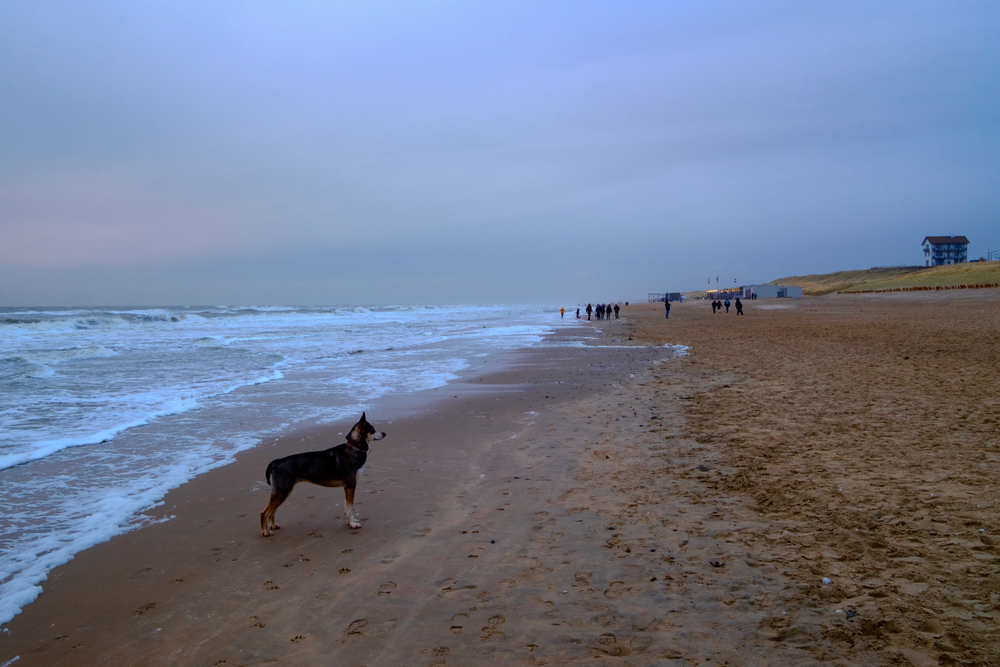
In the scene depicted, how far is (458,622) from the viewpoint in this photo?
12.5 feet

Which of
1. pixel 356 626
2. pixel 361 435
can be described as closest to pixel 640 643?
pixel 356 626

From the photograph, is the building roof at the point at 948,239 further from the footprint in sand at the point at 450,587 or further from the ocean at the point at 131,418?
the footprint in sand at the point at 450,587

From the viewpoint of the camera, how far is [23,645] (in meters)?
A: 3.73

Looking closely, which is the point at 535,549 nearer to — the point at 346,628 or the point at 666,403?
the point at 346,628

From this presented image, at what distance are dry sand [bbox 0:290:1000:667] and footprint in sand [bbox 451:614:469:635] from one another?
0.02 meters

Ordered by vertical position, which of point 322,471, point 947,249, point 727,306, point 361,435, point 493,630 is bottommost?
point 493,630

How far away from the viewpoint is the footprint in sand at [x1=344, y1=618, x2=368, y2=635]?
12.3 feet

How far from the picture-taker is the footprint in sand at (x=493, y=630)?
3.62m

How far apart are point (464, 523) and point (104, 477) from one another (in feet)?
16.5

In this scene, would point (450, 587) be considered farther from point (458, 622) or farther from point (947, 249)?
point (947, 249)

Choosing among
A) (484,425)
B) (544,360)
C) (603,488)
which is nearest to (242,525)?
(603,488)

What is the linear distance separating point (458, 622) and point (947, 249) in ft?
483

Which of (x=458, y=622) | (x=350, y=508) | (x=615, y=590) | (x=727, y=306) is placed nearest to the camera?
(x=458, y=622)

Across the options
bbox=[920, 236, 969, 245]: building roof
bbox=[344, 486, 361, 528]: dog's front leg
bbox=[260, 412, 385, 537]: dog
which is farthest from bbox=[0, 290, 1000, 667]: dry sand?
bbox=[920, 236, 969, 245]: building roof
